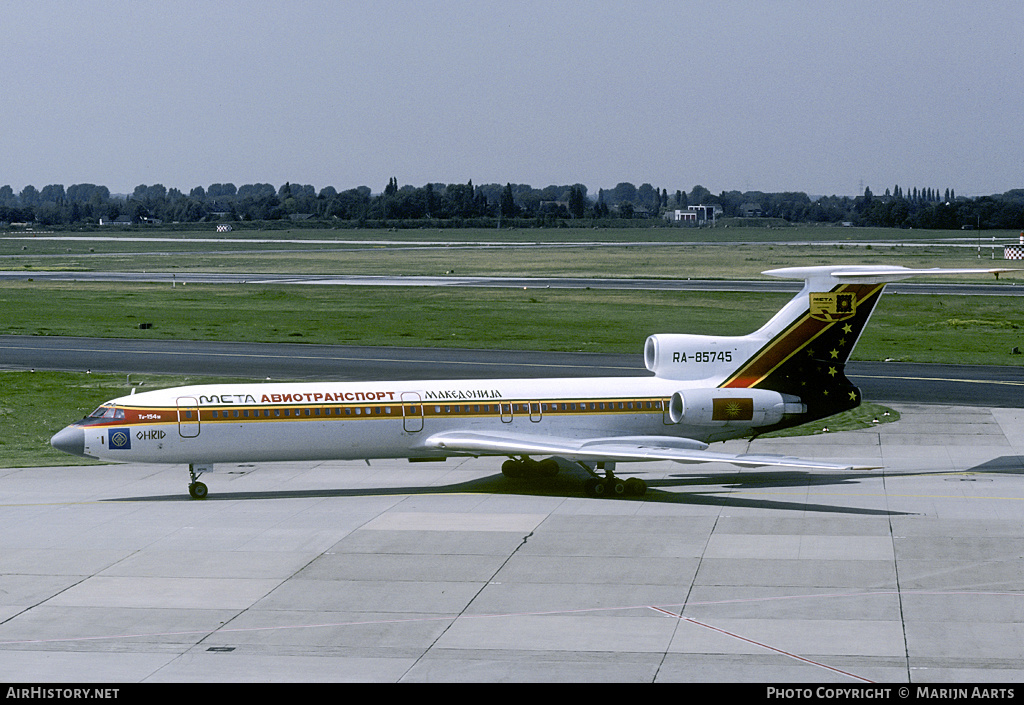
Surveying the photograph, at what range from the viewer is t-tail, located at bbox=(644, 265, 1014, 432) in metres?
33.9

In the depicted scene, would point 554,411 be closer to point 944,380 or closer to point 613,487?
point 613,487

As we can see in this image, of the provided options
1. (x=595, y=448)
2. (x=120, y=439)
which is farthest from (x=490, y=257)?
(x=120, y=439)

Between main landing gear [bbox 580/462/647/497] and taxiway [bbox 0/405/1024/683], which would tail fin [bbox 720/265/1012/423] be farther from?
main landing gear [bbox 580/462/647/497]

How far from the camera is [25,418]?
1769 inches

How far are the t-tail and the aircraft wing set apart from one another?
231 cm

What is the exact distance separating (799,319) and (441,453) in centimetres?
1091

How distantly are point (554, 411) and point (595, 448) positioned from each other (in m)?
1.81

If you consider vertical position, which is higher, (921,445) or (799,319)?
(799,319)

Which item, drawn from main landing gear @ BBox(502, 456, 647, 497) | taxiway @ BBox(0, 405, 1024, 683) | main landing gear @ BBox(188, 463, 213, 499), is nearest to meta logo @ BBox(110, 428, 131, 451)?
taxiway @ BBox(0, 405, 1024, 683)

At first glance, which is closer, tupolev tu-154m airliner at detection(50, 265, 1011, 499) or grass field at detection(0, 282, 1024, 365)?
tupolev tu-154m airliner at detection(50, 265, 1011, 499)

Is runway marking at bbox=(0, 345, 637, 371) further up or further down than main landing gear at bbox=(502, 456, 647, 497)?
further up

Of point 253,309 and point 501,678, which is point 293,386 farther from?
point 253,309

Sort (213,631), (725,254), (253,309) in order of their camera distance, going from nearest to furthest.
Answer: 1. (213,631)
2. (253,309)
3. (725,254)

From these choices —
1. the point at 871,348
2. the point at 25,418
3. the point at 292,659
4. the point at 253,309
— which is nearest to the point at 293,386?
the point at 292,659
